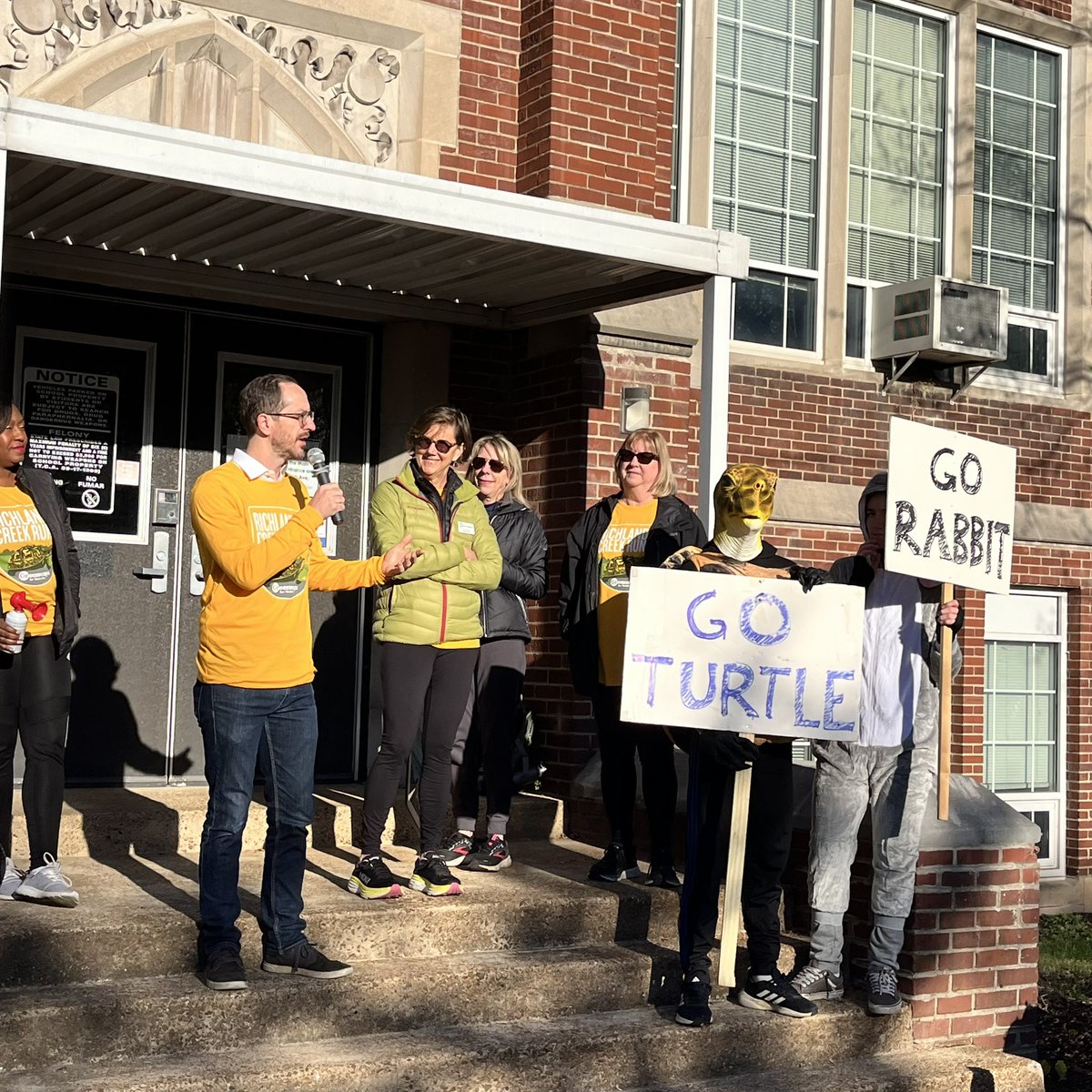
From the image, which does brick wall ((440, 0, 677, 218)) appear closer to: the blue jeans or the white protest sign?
the white protest sign

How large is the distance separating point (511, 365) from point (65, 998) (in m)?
4.72

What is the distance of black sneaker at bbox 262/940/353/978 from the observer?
528cm

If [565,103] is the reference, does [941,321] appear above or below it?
below

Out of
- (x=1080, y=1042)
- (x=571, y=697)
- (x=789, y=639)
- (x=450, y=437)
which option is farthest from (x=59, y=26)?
(x=1080, y=1042)

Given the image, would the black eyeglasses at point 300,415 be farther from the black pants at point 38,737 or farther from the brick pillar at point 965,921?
the brick pillar at point 965,921

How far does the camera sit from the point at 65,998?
16.1 feet

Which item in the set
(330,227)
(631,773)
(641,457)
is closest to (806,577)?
(641,457)

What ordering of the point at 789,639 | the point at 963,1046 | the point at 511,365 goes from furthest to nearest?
the point at 511,365 < the point at 963,1046 < the point at 789,639

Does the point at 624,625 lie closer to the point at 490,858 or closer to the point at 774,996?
the point at 490,858

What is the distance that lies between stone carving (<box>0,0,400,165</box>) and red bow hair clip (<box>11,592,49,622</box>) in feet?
9.86

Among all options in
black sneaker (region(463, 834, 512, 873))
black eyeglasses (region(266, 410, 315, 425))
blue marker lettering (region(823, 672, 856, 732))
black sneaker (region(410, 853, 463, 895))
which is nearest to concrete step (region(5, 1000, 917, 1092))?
black sneaker (region(410, 853, 463, 895))

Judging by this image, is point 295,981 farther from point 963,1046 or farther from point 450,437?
point 963,1046

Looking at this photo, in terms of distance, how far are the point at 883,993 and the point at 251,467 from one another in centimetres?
307

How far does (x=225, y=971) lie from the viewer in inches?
199
